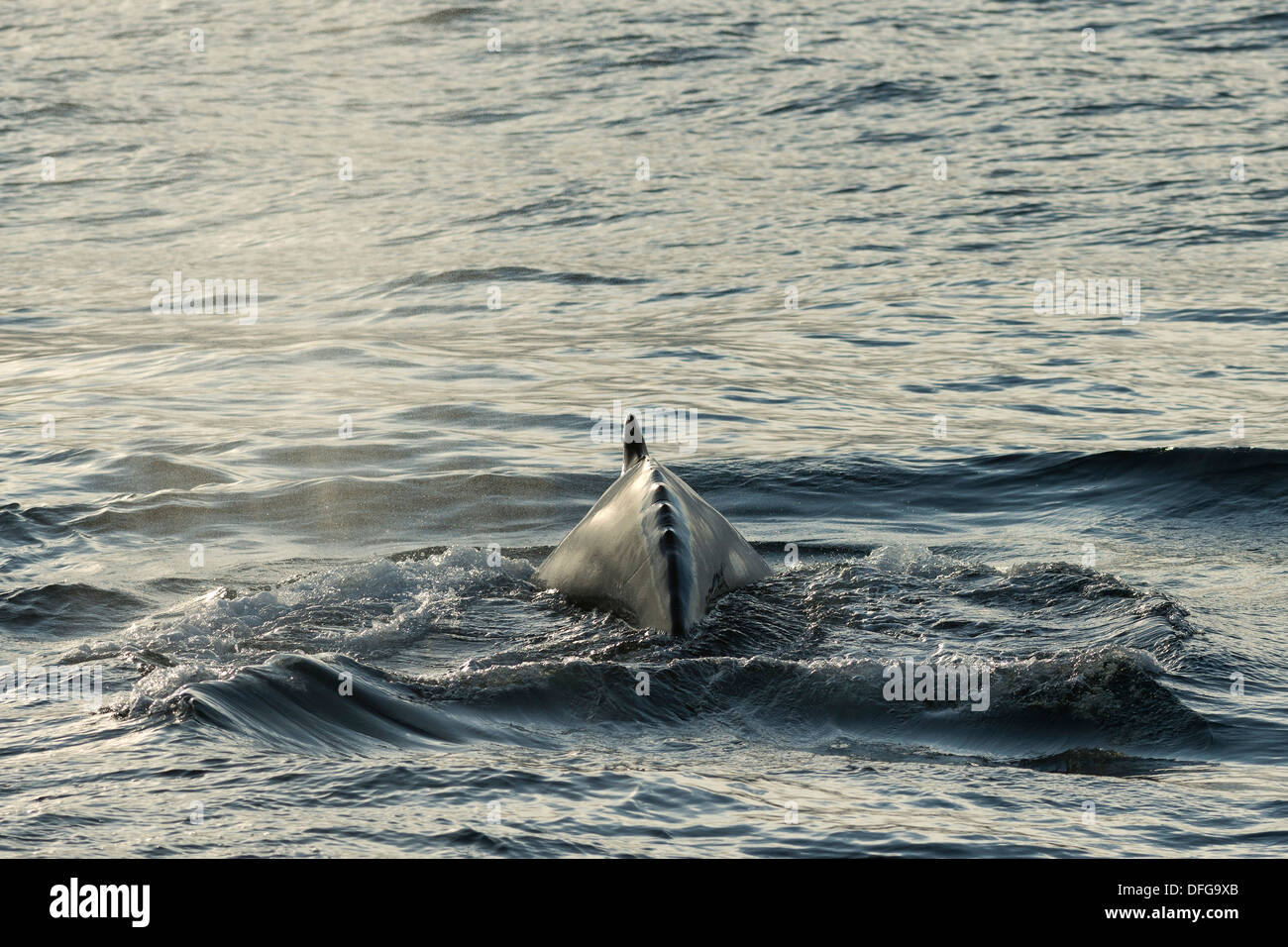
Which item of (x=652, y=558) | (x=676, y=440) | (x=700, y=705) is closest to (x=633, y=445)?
(x=652, y=558)

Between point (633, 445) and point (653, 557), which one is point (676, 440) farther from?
point (653, 557)

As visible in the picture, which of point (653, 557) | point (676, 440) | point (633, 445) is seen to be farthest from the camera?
point (676, 440)

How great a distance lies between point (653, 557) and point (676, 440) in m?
6.46

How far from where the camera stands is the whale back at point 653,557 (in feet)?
23.1

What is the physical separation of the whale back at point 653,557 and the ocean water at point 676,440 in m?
0.16

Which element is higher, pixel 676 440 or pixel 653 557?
pixel 676 440

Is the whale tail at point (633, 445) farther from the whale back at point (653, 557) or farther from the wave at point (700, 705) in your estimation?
the wave at point (700, 705)

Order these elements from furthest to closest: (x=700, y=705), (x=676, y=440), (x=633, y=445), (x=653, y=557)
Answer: (x=676, y=440) < (x=633, y=445) < (x=653, y=557) < (x=700, y=705)

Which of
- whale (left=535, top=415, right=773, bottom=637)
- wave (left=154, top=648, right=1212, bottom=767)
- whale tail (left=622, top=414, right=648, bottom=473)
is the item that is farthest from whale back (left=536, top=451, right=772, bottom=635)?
wave (left=154, top=648, right=1212, bottom=767)

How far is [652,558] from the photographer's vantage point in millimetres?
7141

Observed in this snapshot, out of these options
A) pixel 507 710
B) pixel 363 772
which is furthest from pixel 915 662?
pixel 363 772
